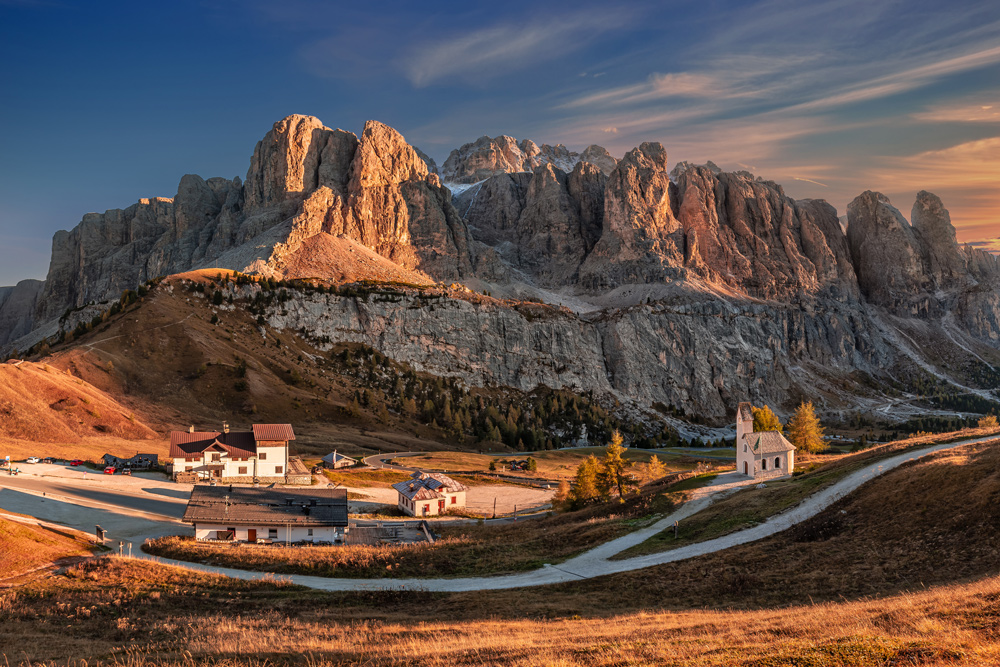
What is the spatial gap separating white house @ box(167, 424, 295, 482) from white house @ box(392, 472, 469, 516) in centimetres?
1705

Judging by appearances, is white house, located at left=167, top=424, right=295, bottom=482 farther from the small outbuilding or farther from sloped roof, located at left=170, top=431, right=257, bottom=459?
the small outbuilding

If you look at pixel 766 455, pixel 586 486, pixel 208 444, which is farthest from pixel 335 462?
pixel 766 455

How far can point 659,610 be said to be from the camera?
82.5ft

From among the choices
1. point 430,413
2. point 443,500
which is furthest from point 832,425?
point 443,500

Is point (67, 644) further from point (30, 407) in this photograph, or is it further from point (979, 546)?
point (30, 407)

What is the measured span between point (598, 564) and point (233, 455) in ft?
178

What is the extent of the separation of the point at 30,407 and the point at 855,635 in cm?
10054

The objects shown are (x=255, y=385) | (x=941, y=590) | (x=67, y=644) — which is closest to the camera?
(x=941, y=590)

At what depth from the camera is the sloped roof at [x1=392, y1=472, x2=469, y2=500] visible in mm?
66750

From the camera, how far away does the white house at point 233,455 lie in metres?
73.1

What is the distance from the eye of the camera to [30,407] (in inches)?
3319

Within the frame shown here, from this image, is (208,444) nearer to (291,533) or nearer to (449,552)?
(291,533)

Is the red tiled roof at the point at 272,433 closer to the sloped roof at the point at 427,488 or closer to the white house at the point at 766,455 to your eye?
the sloped roof at the point at 427,488

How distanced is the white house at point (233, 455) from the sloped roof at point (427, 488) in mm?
17119
